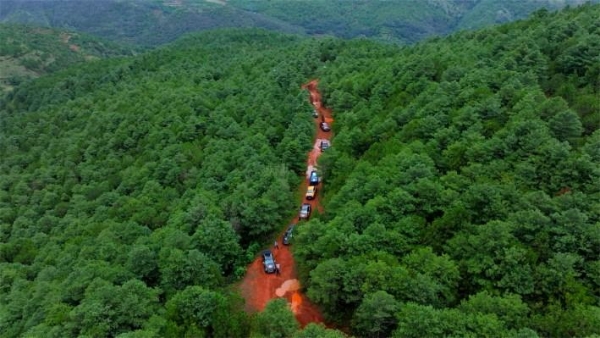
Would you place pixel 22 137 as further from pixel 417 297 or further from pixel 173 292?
pixel 417 297

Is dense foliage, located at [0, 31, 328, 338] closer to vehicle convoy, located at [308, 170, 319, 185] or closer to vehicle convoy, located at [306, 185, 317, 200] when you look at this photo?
vehicle convoy, located at [308, 170, 319, 185]

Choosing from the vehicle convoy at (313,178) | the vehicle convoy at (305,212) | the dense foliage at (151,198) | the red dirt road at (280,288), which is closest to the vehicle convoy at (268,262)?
the red dirt road at (280,288)

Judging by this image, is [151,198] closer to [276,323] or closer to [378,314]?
[276,323]

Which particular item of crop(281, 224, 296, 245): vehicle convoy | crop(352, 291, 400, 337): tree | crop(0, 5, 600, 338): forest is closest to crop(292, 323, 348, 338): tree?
crop(0, 5, 600, 338): forest

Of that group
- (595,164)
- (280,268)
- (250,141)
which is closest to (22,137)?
(250,141)

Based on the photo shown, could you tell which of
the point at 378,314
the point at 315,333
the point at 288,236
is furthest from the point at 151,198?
the point at 378,314

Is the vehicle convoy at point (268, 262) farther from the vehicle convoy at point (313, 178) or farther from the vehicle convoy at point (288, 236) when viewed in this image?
the vehicle convoy at point (313, 178)

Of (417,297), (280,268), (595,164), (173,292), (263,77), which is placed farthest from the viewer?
(263,77)
